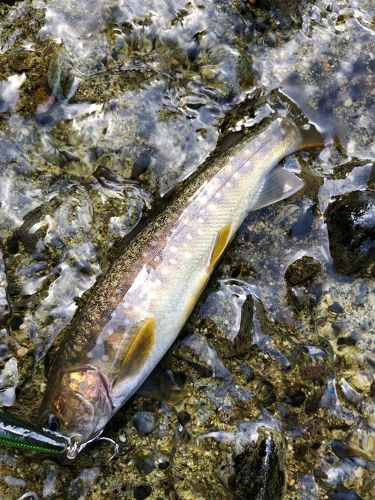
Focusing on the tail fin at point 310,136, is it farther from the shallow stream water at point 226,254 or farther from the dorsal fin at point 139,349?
the dorsal fin at point 139,349

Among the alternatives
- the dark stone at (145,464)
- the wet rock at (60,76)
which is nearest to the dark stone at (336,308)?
the dark stone at (145,464)

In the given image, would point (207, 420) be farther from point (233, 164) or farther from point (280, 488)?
point (233, 164)

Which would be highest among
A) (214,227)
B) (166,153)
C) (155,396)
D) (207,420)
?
(166,153)

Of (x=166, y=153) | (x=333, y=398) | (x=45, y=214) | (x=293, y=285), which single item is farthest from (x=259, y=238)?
(x=45, y=214)

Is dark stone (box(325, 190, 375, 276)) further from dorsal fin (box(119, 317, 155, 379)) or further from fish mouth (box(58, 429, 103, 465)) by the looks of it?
fish mouth (box(58, 429, 103, 465))

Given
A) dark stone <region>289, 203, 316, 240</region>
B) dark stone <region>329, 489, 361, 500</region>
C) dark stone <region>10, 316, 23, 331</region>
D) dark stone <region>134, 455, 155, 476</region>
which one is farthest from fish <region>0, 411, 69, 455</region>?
dark stone <region>289, 203, 316, 240</region>

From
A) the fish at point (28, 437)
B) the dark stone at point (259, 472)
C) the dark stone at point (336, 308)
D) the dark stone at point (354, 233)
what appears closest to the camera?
the fish at point (28, 437)
